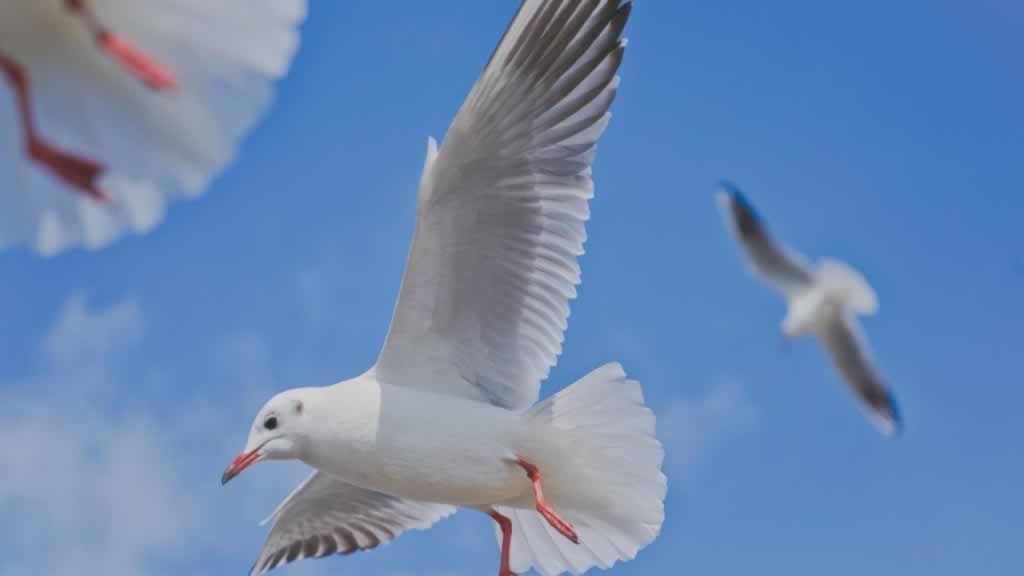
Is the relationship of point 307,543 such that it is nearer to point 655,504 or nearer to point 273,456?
point 273,456

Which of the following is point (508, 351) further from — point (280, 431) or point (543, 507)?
point (280, 431)

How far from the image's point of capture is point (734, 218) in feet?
16.9

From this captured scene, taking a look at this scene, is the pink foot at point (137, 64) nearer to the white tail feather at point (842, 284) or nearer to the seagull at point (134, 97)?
the seagull at point (134, 97)

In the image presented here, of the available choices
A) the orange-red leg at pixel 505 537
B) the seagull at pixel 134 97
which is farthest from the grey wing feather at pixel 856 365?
the seagull at pixel 134 97

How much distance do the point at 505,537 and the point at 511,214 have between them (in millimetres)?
1291

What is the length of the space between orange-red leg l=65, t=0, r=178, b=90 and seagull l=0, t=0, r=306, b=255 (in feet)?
0.12

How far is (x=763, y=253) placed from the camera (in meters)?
4.96

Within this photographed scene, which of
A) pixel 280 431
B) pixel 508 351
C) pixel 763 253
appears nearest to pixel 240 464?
pixel 280 431

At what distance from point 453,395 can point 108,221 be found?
3.17 meters

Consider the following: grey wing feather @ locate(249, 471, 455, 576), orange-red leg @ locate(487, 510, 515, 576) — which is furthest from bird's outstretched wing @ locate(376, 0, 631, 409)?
grey wing feather @ locate(249, 471, 455, 576)

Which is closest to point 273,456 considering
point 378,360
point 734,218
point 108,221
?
point 378,360

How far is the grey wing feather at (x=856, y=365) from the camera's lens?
4.75 meters

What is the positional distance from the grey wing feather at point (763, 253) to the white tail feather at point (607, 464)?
539 millimetres

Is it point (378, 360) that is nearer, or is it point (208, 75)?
point (208, 75)
